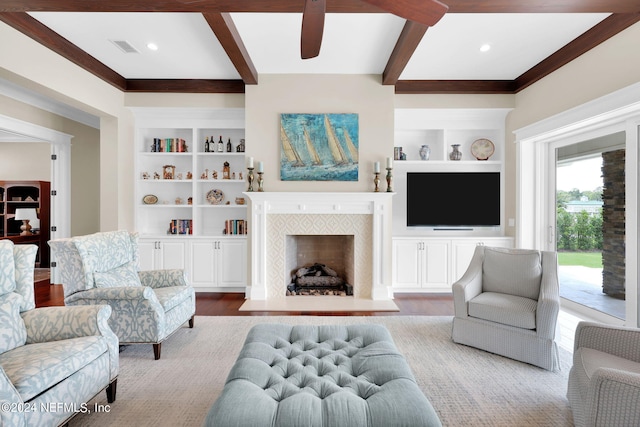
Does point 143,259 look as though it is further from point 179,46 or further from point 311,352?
point 311,352

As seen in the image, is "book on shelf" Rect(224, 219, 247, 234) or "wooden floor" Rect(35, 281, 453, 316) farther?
"book on shelf" Rect(224, 219, 247, 234)

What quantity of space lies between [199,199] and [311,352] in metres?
3.58

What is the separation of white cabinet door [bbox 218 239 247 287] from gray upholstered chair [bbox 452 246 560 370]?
9.44ft

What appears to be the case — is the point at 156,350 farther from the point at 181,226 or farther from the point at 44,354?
the point at 181,226

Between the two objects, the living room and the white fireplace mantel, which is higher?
the living room

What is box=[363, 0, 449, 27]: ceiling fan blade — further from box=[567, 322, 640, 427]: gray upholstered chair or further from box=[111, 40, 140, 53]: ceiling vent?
box=[111, 40, 140, 53]: ceiling vent

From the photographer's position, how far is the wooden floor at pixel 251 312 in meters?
3.74

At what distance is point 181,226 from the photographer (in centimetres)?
475

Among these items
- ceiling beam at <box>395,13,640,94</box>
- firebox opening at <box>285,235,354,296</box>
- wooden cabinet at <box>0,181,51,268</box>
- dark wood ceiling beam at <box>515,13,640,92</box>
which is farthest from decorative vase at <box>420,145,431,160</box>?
wooden cabinet at <box>0,181,51,268</box>

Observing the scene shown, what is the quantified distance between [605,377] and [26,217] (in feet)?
28.6

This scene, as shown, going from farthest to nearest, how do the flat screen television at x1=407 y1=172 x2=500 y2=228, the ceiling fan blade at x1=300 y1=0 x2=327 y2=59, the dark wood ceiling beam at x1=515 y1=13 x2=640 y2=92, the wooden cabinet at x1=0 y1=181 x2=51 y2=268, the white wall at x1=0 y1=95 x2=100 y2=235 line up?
the wooden cabinet at x1=0 y1=181 x2=51 y2=268 < the white wall at x1=0 y1=95 x2=100 y2=235 < the flat screen television at x1=407 y1=172 x2=500 y2=228 < the dark wood ceiling beam at x1=515 y1=13 x2=640 y2=92 < the ceiling fan blade at x1=300 y1=0 x2=327 y2=59

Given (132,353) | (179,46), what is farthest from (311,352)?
(179,46)

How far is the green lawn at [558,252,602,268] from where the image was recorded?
353 centimetres

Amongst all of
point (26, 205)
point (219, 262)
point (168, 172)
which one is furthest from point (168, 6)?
point (26, 205)
